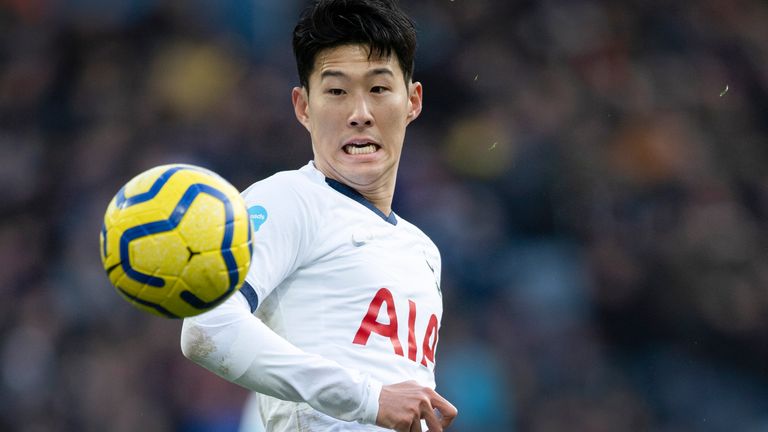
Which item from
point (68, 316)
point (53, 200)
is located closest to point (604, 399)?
point (68, 316)

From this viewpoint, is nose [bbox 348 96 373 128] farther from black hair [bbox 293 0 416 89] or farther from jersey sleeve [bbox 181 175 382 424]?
jersey sleeve [bbox 181 175 382 424]

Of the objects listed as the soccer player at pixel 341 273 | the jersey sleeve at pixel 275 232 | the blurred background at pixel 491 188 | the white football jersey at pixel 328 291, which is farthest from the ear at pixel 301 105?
the blurred background at pixel 491 188

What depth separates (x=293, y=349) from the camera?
3.07 meters

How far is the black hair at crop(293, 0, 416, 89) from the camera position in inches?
142

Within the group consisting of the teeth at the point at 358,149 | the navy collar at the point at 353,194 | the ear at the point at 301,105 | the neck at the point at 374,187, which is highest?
the ear at the point at 301,105

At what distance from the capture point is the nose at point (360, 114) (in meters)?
3.57

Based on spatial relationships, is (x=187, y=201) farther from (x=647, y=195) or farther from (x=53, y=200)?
(x=647, y=195)

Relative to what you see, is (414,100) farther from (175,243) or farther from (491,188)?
(491,188)

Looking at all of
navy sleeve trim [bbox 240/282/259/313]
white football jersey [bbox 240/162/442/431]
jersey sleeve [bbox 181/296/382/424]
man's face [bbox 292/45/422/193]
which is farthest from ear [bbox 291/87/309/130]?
jersey sleeve [bbox 181/296/382/424]

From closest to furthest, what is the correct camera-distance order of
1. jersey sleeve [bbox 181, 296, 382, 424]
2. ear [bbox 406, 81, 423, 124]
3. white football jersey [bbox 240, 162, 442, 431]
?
jersey sleeve [bbox 181, 296, 382, 424], white football jersey [bbox 240, 162, 442, 431], ear [bbox 406, 81, 423, 124]

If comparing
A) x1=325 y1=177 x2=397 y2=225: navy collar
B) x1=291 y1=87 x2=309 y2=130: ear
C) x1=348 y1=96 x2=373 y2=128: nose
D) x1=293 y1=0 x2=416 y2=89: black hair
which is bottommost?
x1=325 y1=177 x2=397 y2=225: navy collar

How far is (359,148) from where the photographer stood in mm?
3654

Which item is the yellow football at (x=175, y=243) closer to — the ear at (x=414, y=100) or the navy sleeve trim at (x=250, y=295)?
the navy sleeve trim at (x=250, y=295)

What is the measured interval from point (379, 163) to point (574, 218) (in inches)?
210
